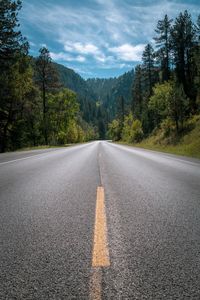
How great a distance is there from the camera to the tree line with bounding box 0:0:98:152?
1108 inches

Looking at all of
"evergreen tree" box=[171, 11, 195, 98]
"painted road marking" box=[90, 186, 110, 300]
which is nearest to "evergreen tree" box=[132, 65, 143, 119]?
"evergreen tree" box=[171, 11, 195, 98]

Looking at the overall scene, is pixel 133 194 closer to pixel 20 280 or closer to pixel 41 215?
pixel 41 215

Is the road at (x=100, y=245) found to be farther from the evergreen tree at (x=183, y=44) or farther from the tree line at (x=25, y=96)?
the evergreen tree at (x=183, y=44)

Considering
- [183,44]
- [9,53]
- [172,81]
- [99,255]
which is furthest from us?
[183,44]

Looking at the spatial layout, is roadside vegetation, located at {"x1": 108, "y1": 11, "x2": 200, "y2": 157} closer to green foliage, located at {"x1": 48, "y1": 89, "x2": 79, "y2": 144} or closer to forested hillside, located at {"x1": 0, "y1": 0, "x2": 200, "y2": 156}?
forested hillside, located at {"x1": 0, "y1": 0, "x2": 200, "y2": 156}

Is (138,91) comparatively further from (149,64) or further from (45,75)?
(45,75)

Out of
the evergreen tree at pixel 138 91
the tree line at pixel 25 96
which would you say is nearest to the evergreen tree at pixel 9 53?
the tree line at pixel 25 96

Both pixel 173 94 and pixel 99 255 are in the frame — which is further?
pixel 173 94

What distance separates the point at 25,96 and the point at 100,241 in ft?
113

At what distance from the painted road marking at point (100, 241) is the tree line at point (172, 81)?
3119 centimetres

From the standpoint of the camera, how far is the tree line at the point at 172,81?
35.9 meters

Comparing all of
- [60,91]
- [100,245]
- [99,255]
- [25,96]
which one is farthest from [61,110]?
[99,255]

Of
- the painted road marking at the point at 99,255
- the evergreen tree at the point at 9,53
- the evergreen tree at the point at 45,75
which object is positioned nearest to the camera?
the painted road marking at the point at 99,255

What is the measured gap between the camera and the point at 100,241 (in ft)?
11.3
